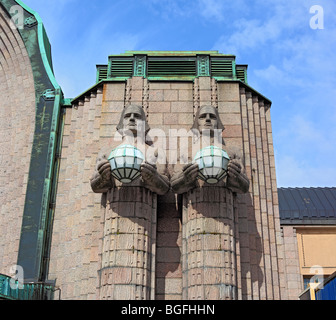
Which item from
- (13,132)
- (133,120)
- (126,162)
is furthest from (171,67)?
(13,132)

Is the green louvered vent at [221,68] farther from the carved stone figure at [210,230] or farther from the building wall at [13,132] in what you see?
the building wall at [13,132]

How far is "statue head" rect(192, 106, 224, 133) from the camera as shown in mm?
15527

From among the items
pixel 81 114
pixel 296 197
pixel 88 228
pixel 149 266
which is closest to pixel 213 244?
pixel 149 266

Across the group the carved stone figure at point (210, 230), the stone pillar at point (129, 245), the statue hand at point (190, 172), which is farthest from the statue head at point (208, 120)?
the stone pillar at point (129, 245)

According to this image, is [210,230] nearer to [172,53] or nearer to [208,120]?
[208,120]

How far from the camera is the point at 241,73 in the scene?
18312 millimetres

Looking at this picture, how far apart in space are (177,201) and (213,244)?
79.2 inches

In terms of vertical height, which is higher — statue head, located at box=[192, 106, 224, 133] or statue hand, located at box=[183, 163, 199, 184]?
statue head, located at box=[192, 106, 224, 133]

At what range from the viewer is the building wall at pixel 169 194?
14805mm

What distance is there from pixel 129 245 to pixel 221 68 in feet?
23.1

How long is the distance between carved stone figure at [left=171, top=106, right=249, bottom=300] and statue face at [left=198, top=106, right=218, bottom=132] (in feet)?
1.65

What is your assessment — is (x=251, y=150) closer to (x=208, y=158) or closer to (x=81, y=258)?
(x=208, y=158)

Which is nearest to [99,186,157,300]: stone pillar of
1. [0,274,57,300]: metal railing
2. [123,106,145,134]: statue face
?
[123,106,145,134]: statue face

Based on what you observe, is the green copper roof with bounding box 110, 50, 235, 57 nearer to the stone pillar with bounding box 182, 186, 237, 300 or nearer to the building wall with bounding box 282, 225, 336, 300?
the stone pillar with bounding box 182, 186, 237, 300
